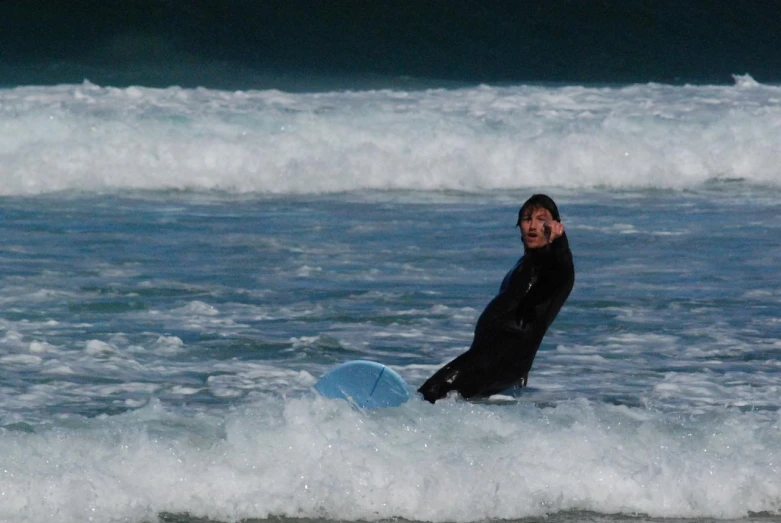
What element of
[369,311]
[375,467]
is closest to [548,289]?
[375,467]

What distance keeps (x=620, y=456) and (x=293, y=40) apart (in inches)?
979

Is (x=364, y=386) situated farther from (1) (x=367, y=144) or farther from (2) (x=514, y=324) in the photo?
→ (1) (x=367, y=144)

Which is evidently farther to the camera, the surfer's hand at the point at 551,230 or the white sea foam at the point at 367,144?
the white sea foam at the point at 367,144

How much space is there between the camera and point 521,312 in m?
6.02

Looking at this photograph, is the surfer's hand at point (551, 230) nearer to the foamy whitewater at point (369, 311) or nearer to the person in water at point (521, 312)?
the person in water at point (521, 312)

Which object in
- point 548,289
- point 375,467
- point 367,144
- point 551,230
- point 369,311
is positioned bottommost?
point 375,467

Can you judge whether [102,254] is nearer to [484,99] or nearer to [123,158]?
[123,158]

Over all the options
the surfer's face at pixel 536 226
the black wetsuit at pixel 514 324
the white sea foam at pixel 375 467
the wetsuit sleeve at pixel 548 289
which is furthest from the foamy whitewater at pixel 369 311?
the surfer's face at pixel 536 226

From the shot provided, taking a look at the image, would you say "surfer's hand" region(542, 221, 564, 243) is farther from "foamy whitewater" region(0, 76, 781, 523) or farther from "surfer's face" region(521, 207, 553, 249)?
"foamy whitewater" region(0, 76, 781, 523)

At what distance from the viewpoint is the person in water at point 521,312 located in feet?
19.5

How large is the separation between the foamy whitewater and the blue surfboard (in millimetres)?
125

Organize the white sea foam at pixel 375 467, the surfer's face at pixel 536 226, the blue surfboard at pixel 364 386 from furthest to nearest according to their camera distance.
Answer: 1. the surfer's face at pixel 536 226
2. the blue surfboard at pixel 364 386
3. the white sea foam at pixel 375 467

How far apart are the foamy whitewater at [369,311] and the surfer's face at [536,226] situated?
2.24ft

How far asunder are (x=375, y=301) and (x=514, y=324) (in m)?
2.45
